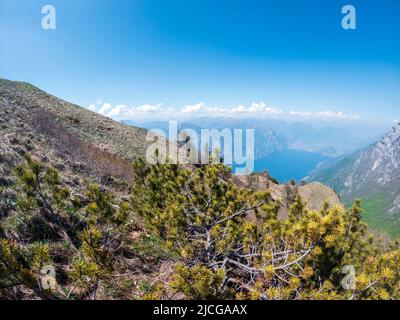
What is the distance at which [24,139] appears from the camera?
41.2 ft

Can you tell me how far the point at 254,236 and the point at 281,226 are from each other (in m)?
0.61

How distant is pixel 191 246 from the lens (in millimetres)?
4953

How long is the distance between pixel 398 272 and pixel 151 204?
215 inches

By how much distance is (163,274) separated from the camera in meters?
5.42

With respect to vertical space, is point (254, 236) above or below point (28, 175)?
below

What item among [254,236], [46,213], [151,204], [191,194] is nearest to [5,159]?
[46,213]

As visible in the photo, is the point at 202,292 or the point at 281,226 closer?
the point at 202,292

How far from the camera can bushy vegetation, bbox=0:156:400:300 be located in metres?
3.54

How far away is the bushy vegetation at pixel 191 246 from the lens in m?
3.54

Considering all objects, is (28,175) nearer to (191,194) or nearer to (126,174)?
(191,194)

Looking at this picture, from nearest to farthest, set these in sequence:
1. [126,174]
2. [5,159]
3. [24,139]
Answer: [5,159]
[24,139]
[126,174]

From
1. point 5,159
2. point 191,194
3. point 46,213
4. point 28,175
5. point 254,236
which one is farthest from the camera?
point 5,159
